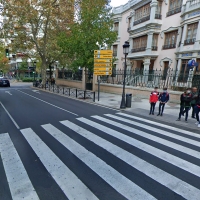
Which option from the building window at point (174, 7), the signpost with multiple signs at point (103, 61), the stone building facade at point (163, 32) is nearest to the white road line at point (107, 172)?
the signpost with multiple signs at point (103, 61)

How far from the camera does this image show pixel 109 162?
12.5 ft

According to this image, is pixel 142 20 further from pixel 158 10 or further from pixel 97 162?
pixel 97 162

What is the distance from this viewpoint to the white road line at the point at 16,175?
8.94 feet

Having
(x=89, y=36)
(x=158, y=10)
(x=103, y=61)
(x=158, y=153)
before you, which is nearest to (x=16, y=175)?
(x=158, y=153)

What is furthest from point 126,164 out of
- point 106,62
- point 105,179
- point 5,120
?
point 106,62

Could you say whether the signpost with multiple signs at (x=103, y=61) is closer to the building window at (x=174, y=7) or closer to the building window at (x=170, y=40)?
the building window at (x=170, y=40)

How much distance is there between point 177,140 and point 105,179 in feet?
11.3

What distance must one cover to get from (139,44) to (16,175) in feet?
76.0

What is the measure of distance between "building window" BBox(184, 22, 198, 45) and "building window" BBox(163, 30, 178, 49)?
5.95ft

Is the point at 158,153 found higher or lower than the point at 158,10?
lower

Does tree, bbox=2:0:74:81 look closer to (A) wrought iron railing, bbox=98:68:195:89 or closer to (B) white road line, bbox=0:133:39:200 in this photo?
(A) wrought iron railing, bbox=98:68:195:89

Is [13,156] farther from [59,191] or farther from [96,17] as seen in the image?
[96,17]

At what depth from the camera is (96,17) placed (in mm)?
12500

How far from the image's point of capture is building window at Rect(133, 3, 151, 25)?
67.7ft
